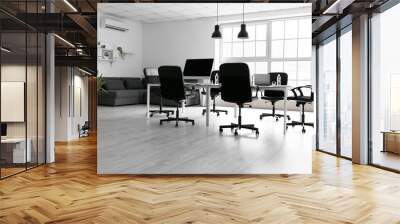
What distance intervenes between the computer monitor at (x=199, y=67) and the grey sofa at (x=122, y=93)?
619mm

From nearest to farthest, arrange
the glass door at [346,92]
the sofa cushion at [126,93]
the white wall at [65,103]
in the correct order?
the sofa cushion at [126,93] → the glass door at [346,92] → the white wall at [65,103]

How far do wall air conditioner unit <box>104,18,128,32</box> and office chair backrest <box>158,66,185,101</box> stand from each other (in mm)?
693

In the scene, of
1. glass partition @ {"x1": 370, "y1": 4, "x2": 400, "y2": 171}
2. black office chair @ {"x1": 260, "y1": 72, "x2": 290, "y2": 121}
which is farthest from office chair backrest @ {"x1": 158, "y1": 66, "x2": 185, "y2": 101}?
glass partition @ {"x1": 370, "y1": 4, "x2": 400, "y2": 171}

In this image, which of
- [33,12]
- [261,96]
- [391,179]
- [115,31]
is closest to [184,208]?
[261,96]

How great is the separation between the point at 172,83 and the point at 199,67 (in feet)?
1.30

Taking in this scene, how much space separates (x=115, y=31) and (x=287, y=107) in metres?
2.37

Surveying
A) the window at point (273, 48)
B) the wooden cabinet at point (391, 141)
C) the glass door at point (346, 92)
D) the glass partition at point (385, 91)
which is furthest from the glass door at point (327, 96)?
the window at point (273, 48)

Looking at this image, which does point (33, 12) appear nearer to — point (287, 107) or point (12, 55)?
point (12, 55)

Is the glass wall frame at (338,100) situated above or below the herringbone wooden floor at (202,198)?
Answer: above

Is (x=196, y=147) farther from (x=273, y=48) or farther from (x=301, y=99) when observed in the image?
(x=273, y=48)

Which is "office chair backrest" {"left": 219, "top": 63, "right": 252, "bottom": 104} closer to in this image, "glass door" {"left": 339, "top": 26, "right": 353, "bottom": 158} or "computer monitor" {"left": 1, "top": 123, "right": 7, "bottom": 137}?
"glass door" {"left": 339, "top": 26, "right": 353, "bottom": 158}

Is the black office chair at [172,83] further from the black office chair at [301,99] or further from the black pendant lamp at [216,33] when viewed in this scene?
the black office chair at [301,99]

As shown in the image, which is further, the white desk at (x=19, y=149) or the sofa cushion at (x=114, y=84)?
the white desk at (x=19, y=149)

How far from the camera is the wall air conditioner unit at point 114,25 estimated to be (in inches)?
195
